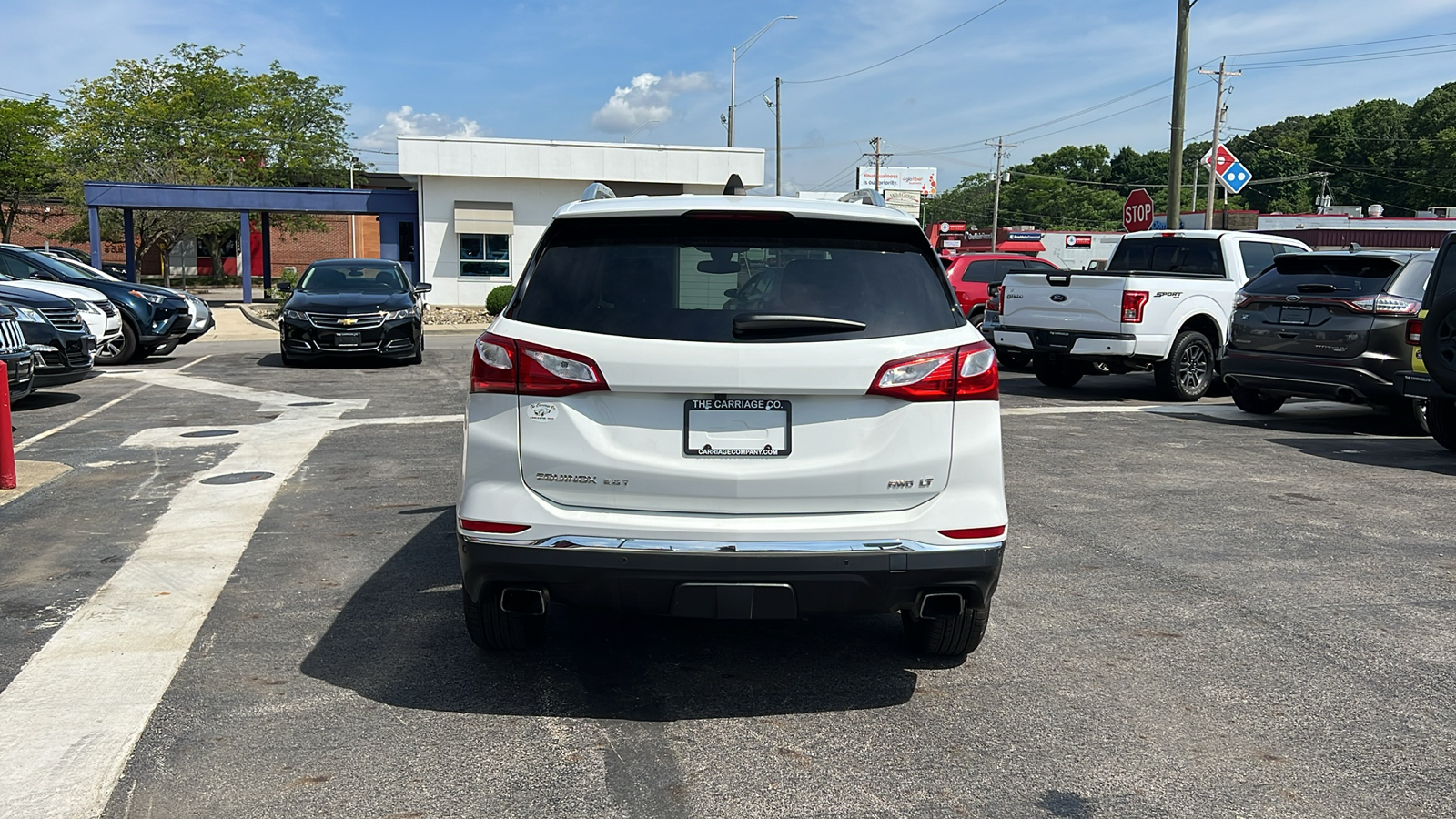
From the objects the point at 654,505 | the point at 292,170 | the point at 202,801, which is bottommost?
the point at 202,801

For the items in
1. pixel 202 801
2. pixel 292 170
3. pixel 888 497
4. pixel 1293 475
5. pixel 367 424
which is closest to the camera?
pixel 202 801

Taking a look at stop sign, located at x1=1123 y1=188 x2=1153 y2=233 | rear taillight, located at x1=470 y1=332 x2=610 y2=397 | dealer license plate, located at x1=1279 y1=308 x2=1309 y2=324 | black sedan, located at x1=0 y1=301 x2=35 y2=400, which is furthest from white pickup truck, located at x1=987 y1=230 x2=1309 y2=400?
rear taillight, located at x1=470 y1=332 x2=610 y2=397

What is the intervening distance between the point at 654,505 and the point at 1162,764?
6.00 feet

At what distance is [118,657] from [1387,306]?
36.4 feet

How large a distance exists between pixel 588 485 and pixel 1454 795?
9.23 feet

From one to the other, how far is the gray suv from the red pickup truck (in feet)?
27.1

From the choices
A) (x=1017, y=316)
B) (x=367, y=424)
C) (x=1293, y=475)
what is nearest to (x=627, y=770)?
(x=1293, y=475)

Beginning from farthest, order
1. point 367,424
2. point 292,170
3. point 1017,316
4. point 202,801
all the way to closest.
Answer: point 292,170
point 1017,316
point 367,424
point 202,801

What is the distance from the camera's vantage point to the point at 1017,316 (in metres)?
14.8

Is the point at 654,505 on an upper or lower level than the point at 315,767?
upper

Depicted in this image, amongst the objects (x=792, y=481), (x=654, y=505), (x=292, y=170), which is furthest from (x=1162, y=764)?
(x=292, y=170)

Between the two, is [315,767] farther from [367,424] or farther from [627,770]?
[367,424]

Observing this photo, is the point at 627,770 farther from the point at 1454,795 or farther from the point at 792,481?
the point at 1454,795

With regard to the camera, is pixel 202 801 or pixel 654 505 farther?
pixel 654 505
